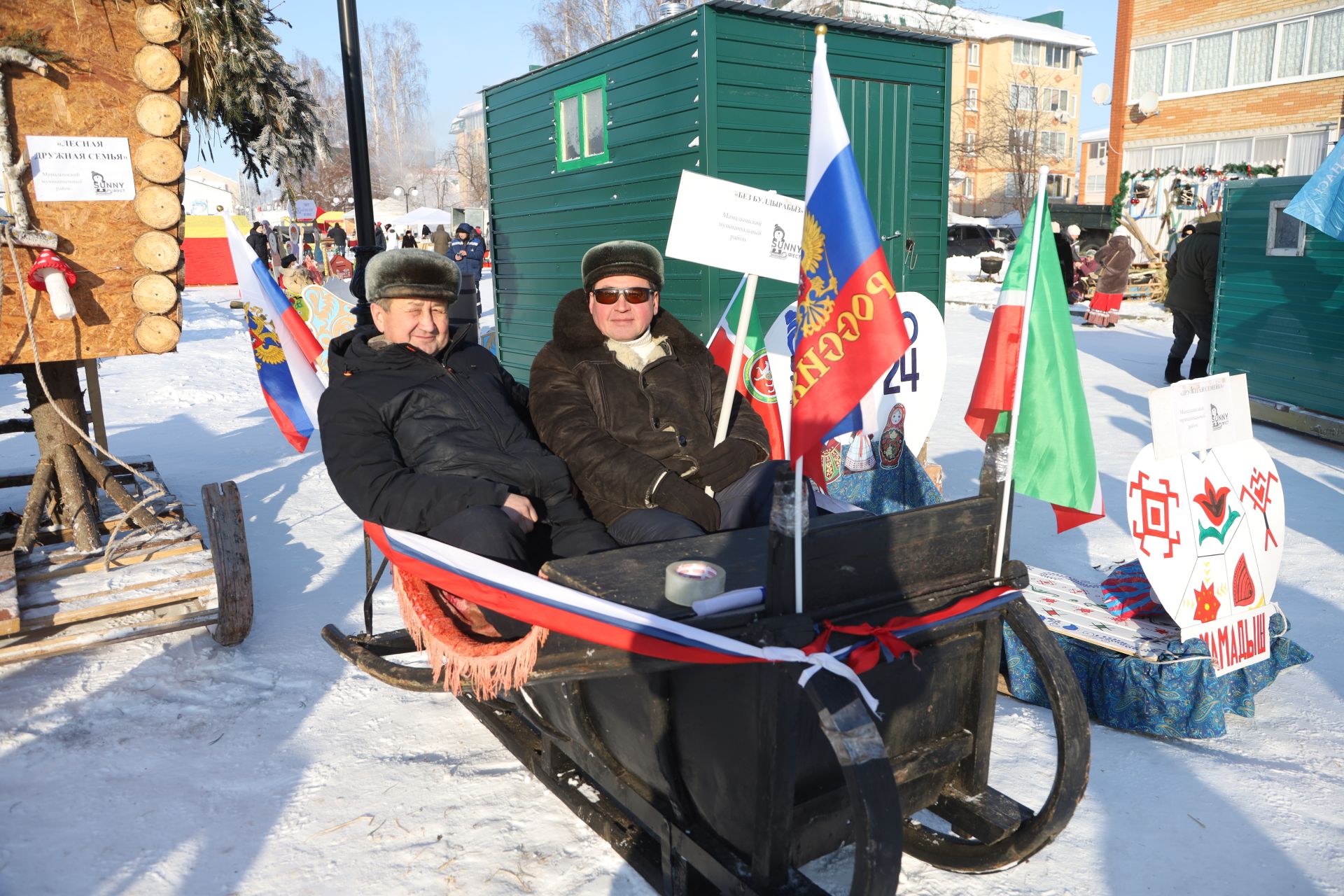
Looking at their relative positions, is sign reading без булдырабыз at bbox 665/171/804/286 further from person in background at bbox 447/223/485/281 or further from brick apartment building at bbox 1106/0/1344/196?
brick apartment building at bbox 1106/0/1344/196

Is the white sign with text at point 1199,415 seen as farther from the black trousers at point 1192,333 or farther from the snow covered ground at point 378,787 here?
the black trousers at point 1192,333

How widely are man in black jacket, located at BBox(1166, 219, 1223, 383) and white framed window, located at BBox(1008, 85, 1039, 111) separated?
35632 mm

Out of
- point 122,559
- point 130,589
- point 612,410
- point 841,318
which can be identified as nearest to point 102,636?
point 130,589

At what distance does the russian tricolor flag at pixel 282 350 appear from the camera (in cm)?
389

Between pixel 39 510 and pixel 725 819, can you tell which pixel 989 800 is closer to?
pixel 725 819

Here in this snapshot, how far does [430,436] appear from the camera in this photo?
3.04 metres

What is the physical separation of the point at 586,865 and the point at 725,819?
2.15ft

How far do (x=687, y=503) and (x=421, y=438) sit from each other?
0.93m

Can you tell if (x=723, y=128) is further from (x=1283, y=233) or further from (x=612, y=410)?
(x=1283, y=233)

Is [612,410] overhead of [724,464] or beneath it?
overhead

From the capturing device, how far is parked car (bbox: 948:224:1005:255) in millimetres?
26812

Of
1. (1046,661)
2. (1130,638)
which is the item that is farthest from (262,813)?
(1130,638)

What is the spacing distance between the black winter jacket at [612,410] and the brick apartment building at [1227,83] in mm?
22711

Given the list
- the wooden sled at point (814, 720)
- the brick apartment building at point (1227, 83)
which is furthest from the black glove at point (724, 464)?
the brick apartment building at point (1227, 83)
